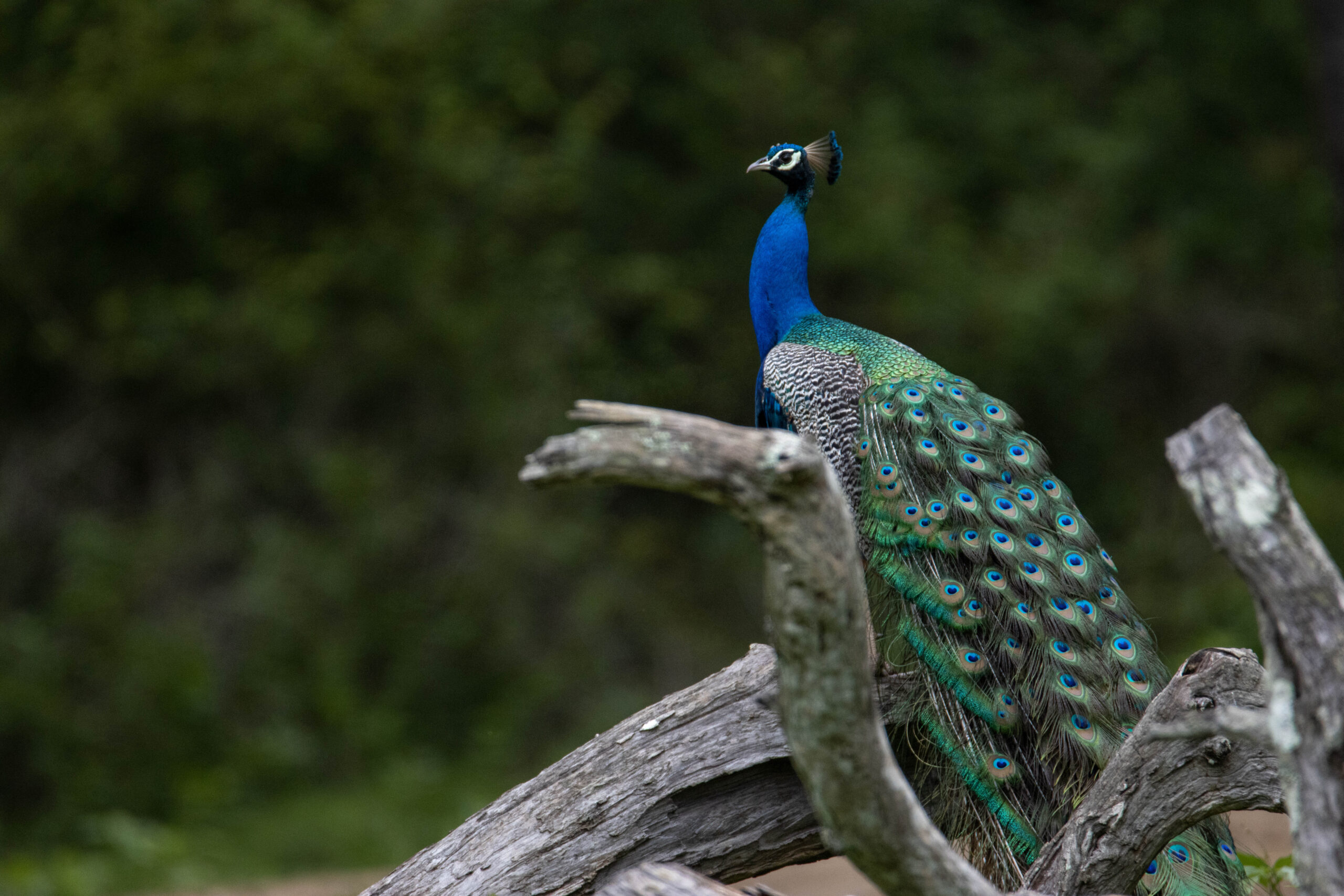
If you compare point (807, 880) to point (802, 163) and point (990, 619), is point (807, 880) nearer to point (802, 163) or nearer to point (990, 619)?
point (990, 619)

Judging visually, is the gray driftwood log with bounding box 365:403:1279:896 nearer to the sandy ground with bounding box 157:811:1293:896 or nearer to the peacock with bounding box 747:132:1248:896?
the peacock with bounding box 747:132:1248:896

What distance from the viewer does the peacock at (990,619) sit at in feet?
10.2

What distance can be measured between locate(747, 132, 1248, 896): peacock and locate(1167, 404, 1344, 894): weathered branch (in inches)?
41.4

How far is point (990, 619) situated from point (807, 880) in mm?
2665

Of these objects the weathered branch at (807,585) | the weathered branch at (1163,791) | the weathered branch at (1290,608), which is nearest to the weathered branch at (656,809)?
the weathered branch at (1163,791)

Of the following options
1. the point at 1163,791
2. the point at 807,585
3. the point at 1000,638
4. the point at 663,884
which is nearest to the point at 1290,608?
the point at 807,585

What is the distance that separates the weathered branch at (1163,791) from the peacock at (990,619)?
0.16 metres

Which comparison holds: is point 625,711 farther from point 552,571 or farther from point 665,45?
point 665,45

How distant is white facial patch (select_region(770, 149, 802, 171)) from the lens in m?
4.57

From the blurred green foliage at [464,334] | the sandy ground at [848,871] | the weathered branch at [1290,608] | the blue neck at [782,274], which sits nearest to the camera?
the weathered branch at [1290,608]

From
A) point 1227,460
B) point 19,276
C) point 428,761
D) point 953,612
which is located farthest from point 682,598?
point 1227,460

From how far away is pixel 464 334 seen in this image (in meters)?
8.68

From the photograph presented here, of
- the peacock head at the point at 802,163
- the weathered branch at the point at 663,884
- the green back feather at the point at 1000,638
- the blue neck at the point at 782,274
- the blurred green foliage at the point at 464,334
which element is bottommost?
the weathered branch at the point at 663,884

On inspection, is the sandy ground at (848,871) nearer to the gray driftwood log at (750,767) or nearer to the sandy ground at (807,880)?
the sandy ground at (807,880)
